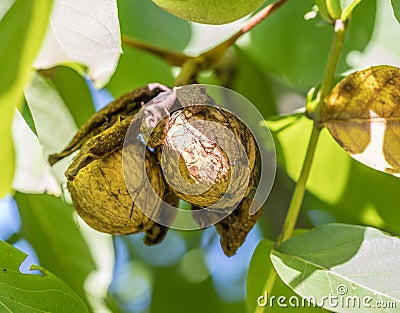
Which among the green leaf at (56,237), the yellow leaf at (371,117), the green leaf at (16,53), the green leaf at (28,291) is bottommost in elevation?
the green leaf at (56,237)

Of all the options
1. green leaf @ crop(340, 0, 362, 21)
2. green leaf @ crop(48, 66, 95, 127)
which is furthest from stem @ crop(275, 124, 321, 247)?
green leaf @ crop(48, 66, 95, 127)

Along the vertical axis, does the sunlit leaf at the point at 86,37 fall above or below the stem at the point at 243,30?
above

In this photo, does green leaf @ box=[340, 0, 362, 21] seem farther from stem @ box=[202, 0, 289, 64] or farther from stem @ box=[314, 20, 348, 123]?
stem @ box=[202, 0, 289, 64]

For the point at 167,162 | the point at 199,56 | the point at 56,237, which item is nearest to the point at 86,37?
the point at 167,162

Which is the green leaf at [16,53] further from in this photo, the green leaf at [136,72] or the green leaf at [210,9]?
the green leaf at [136,72]

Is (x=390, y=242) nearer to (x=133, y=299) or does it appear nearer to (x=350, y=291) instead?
(x=350, y=291)

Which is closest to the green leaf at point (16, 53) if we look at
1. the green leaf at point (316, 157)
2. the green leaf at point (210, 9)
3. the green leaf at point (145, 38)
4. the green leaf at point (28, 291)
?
the green leaf at point (210, 9)

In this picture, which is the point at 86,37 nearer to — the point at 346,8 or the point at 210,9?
the point at 210,9
